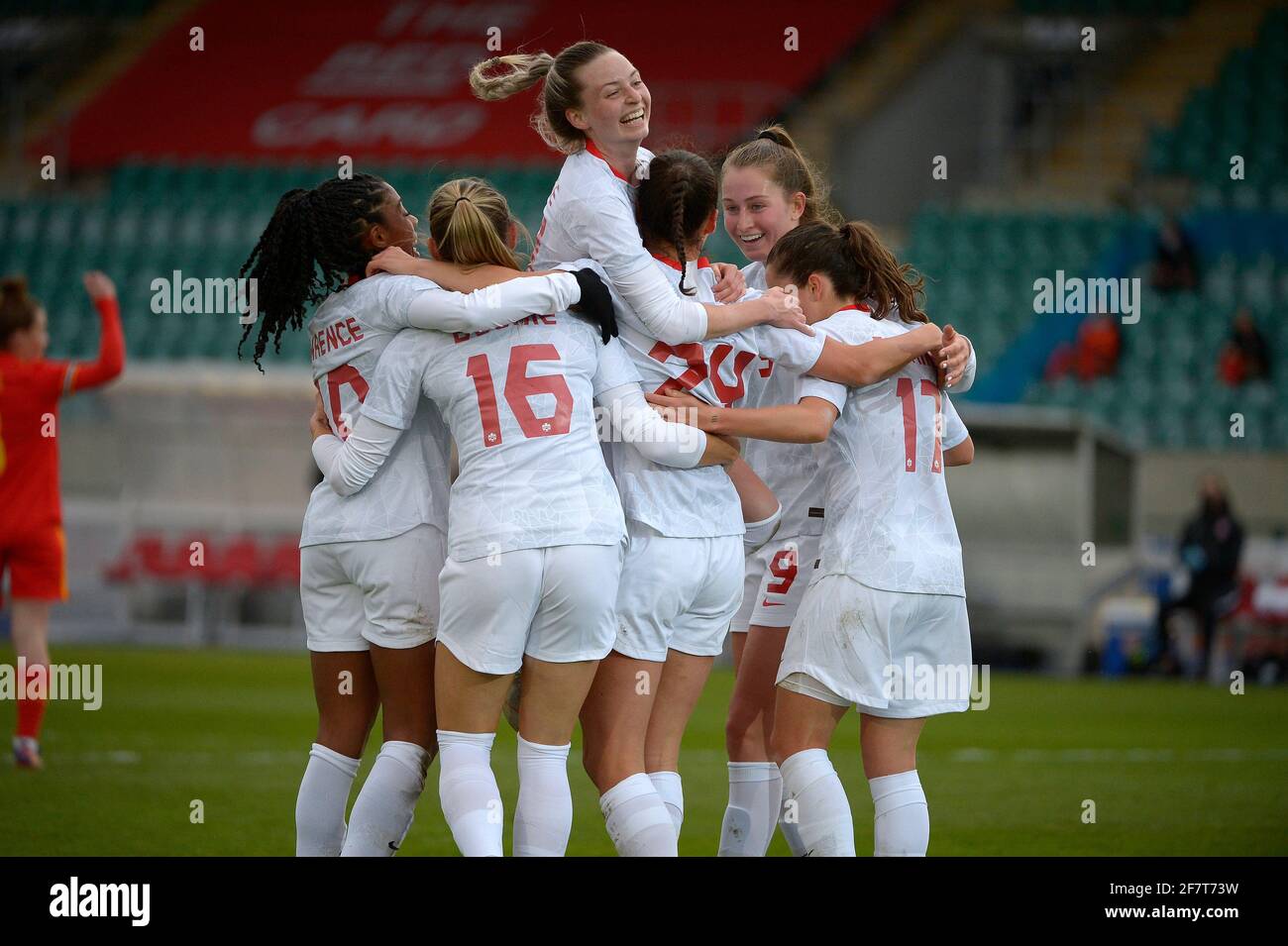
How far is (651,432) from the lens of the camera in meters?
4.10

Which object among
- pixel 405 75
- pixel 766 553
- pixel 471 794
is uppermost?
pixel 405 75

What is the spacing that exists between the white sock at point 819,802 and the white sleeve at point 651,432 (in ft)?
2.80

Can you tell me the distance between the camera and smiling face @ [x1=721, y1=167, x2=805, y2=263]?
4.80 meters

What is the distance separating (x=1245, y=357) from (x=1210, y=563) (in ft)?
12.2

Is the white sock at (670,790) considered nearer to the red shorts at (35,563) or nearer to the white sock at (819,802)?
the white sock at (819,802)

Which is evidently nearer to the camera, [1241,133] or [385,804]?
[385,804]

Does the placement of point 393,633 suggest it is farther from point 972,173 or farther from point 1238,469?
point 972,173

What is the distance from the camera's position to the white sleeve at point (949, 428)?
4516mm

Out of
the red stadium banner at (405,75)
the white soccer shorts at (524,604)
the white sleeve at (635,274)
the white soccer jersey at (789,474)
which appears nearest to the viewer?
the white soccer shorts at (524,604)

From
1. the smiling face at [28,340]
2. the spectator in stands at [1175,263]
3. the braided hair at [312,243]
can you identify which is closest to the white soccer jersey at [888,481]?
the braided hair at [312,243]

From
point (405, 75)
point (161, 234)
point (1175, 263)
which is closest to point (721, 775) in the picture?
point (1175, 263)

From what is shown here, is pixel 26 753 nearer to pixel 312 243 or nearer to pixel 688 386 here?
pixel 312 243

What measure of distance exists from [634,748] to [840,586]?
693 millimetres

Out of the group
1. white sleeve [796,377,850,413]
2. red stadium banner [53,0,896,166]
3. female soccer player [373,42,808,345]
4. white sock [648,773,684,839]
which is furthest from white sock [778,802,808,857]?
red stadium banner [53,0,896,166]
